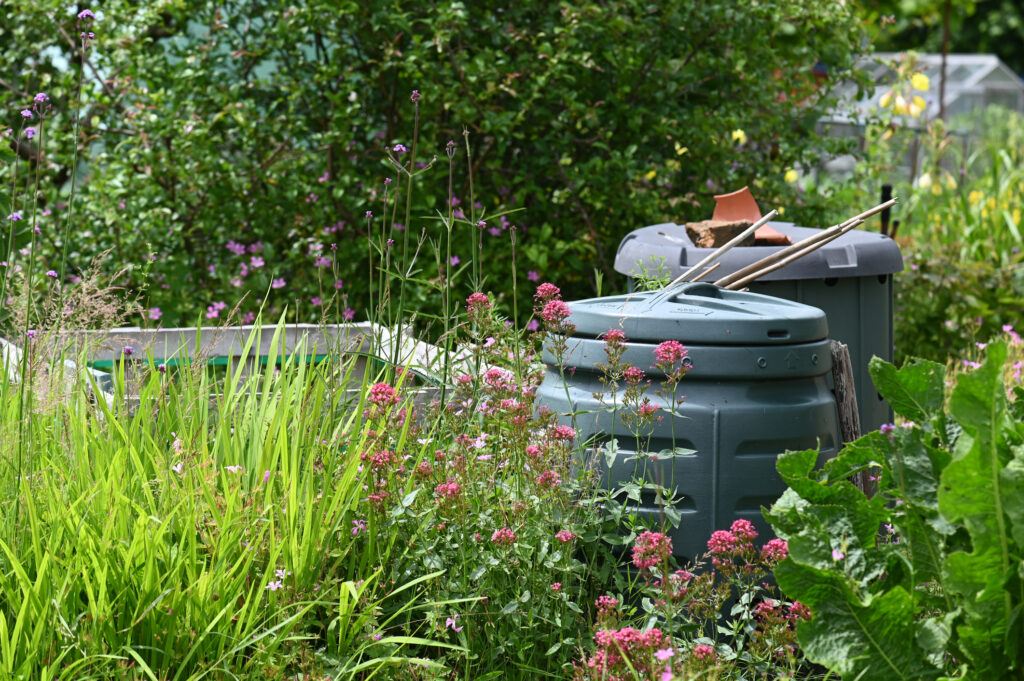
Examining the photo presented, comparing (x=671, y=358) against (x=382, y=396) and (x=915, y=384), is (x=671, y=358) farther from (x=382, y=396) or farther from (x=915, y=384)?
(x=382, y=396)

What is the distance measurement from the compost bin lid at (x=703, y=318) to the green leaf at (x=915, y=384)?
311 mm

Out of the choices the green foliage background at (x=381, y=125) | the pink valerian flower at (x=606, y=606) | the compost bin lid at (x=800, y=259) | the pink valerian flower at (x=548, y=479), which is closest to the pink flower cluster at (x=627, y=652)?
the pink valerian flower at (x=606, y=606)

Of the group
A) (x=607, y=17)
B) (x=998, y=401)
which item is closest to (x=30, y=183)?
A: (x=607, y=17)

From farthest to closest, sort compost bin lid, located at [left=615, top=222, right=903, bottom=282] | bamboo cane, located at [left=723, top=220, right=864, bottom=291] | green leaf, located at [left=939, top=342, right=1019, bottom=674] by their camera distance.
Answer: compost bin lid, located at [left=615, top=222, right=903, bottom=282] → bamboo cane, located at [left=723, top=220, right=864, bottom=291] → green leaf, located at [left=939, top=342, right=1019, bottom=674]

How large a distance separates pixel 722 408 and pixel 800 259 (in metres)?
0.84

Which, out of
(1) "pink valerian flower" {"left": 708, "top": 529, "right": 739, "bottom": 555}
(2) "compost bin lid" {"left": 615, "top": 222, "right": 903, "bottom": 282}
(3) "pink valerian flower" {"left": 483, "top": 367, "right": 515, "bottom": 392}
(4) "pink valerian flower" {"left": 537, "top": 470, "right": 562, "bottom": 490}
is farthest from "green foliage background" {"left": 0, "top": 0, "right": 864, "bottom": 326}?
(1) "pink valerian flower" {"left": 708, "top": 529, "right": 739, "bottom": 555}

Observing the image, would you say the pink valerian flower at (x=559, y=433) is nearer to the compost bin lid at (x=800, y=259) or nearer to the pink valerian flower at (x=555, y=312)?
the pink valerian flower at (x=555, y=312)

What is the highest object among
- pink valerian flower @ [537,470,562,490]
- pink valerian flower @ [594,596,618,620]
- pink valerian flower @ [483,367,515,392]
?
pink valerian flower @ [483,367,515,392]

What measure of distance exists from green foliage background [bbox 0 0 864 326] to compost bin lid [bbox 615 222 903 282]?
1.46 meters

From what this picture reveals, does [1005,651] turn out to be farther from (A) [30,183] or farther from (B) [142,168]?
(A) [30,183]

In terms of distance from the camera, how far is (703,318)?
7.59 feet

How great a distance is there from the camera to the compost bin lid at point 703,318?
229 cm

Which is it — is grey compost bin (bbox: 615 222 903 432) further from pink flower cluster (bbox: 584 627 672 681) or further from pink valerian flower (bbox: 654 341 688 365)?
pink flower cluster (bbox: 584 627 672 681)

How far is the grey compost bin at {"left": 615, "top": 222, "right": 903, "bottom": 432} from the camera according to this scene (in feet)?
9.75
